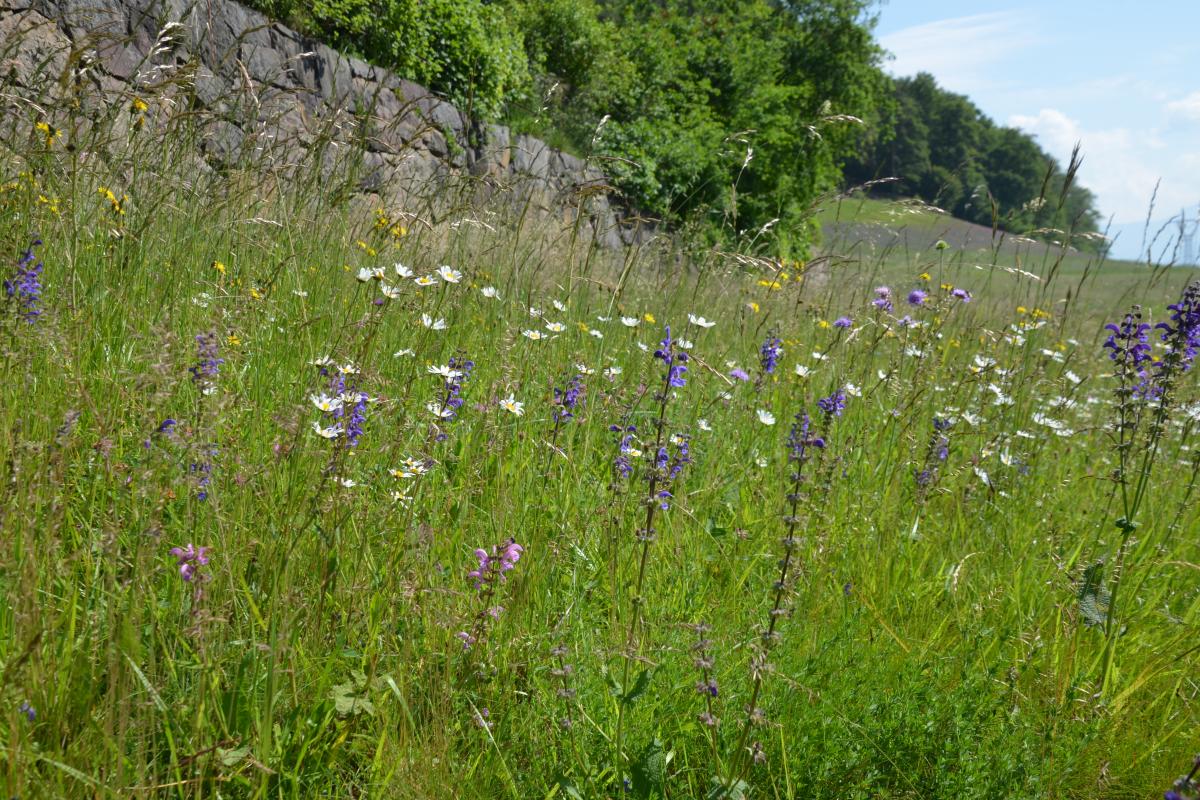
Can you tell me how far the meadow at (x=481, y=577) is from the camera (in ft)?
4.26

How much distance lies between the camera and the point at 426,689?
4.94ft

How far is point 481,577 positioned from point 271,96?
4760 millimetres

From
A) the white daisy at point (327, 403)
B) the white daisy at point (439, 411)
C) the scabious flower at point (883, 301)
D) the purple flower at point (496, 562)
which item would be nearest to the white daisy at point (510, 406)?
the white daisy at point (439, 411)

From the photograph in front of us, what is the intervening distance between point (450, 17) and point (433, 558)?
991 centimetres

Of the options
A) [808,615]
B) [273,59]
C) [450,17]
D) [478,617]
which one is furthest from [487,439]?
[450,17]

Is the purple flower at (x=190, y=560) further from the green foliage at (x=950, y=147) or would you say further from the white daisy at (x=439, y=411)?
the green foliage at (x=950, y=147)

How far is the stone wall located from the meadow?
0.26 metres

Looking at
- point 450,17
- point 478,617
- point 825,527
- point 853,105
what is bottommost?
point 478,617

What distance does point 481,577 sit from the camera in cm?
165

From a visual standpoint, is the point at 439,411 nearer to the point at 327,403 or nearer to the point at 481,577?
the point at 327,403

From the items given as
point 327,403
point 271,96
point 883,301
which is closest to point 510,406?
point 327,403

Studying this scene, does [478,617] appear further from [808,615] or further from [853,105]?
[853,105]

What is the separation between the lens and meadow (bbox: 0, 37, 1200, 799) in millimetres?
1300

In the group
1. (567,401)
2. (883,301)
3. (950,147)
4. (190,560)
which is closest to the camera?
(190,560)
